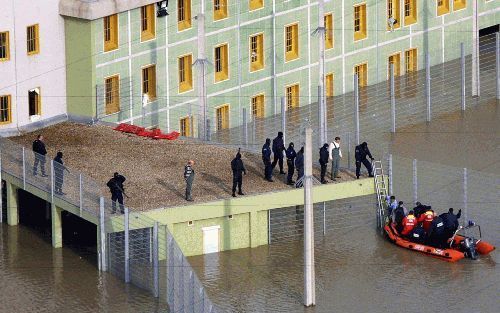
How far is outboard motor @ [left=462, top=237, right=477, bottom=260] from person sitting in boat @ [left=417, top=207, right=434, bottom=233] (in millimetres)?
1519

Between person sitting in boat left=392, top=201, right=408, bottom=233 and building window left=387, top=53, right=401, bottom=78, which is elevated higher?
building window left=387, top=53, right=401, bottom=78

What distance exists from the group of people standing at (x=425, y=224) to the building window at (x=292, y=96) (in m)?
15.9

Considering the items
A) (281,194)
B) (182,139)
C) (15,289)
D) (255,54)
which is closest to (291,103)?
(255,54)

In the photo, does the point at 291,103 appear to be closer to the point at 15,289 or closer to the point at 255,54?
the point at 255,54

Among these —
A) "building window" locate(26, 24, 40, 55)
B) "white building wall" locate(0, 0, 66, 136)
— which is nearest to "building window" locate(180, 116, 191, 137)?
"white building wall" locate(0, 0, 66, 136)

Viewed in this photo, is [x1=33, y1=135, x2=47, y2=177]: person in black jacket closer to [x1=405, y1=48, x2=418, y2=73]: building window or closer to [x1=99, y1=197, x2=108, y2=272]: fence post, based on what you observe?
[x1=99, y1=197, x2=108, y2=272]: fence post

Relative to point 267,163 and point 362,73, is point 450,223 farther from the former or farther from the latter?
point 362,73

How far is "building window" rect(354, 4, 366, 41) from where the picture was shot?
A: 4033 inches

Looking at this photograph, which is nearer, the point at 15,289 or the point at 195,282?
the point at 195,282

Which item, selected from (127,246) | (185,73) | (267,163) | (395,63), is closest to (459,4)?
(395,63)

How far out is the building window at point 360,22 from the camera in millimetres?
102438

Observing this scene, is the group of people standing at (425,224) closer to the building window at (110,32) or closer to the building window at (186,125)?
the building window at (186,125)

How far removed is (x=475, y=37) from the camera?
4031 inches

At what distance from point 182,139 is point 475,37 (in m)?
17.5
